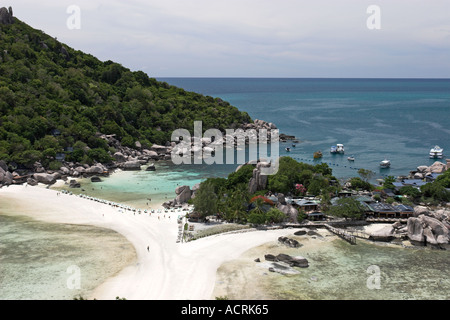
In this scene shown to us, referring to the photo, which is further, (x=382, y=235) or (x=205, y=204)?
(x=205, y=204)

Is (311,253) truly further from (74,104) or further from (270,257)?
(74,104)

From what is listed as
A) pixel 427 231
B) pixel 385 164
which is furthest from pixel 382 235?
pixel 385 164

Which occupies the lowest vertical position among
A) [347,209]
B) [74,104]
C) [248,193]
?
[347,209]

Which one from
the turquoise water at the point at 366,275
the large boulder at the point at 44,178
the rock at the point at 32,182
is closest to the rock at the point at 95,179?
the large boulder at the point at 44,178

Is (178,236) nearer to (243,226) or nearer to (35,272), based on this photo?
(243,226)

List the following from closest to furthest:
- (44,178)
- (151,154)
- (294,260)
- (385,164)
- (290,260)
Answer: (294,260) → (290,260) → (44,178) → (385,164) → (151,154)

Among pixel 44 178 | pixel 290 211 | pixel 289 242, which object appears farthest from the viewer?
pixel 44 178

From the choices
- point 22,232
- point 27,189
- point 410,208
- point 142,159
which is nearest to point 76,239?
point 22,232
